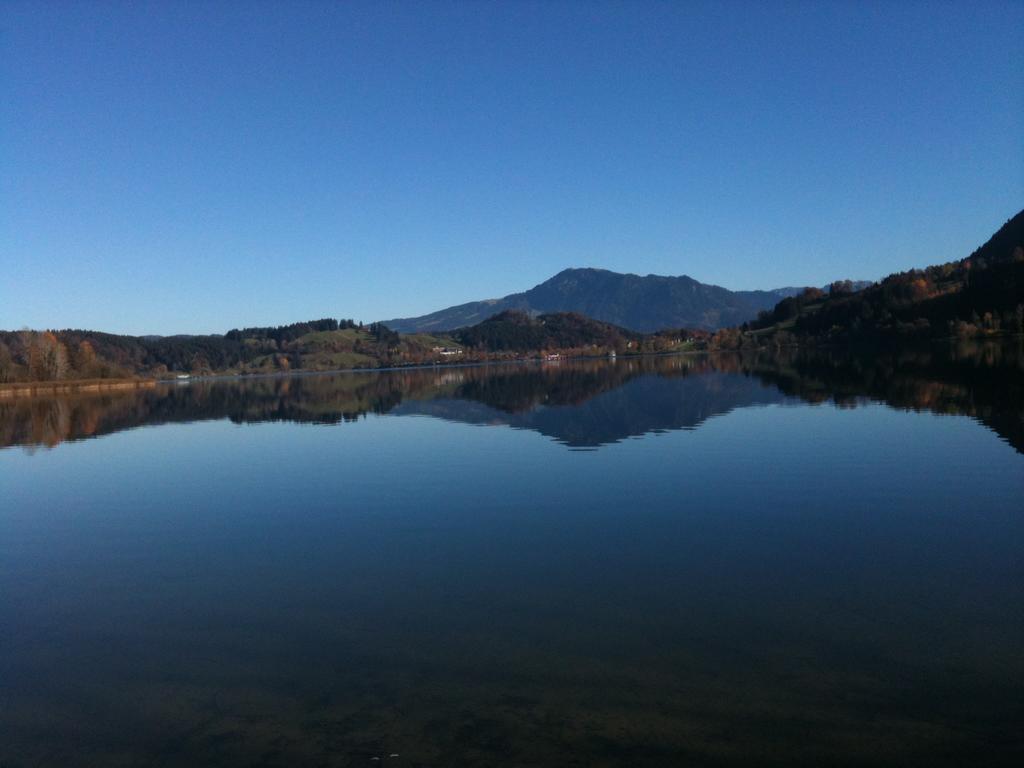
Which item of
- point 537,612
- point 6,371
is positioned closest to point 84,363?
point 6,371

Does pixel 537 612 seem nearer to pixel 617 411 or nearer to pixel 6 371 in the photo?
pixel 617 411

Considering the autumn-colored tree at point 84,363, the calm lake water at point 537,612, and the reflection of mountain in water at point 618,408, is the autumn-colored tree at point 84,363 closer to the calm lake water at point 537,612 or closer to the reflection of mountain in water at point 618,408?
the reflection of mountain in water at point 618,408

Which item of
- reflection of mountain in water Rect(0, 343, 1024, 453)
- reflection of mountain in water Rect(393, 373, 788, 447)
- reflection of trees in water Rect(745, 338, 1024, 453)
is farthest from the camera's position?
reflection of mountain in water Rect(0, 343, 1024, 453)

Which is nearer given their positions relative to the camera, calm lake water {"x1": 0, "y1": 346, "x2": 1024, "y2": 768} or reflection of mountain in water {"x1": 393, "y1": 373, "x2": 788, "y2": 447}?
calm lake water {"x1": 0, "y1": 346, "x2": 1024, "y2": 768}

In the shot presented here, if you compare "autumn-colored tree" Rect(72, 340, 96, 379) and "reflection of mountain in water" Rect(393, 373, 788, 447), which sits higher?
"autumn-colored tree" Rect(72, 340, 96, 379)

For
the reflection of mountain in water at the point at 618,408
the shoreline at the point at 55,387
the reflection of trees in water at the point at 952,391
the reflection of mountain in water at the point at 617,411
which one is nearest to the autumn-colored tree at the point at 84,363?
the shoreline at the point at 55,387

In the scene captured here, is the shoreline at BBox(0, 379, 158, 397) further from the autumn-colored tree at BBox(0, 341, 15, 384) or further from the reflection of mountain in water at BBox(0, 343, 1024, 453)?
the reflection of mountain in water at BBox(0, 343, 1024, 453)

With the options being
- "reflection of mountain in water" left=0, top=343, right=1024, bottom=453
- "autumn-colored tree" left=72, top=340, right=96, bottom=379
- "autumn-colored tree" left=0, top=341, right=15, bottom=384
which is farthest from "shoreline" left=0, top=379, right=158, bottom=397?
"reflection of mountain in water" left=0, top=343, right=1024, bottom=453

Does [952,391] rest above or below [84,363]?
below

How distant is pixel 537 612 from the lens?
13.4 metres

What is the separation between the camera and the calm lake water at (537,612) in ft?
30.1

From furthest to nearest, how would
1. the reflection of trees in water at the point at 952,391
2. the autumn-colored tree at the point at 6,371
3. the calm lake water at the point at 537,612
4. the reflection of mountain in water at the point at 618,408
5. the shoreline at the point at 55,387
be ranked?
the autumn-colored tree at the point at 6,371
the shoreline at the point at 55,387
the reflection of mountain in water at the point at 618,408
the reflection of trees in water at the point at 952,391
the calm lake water at the point at 537,612

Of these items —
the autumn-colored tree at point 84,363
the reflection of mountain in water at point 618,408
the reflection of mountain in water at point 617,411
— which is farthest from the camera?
the autumn-colored tree at point 84,363

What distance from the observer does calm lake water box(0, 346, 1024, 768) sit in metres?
9.18
